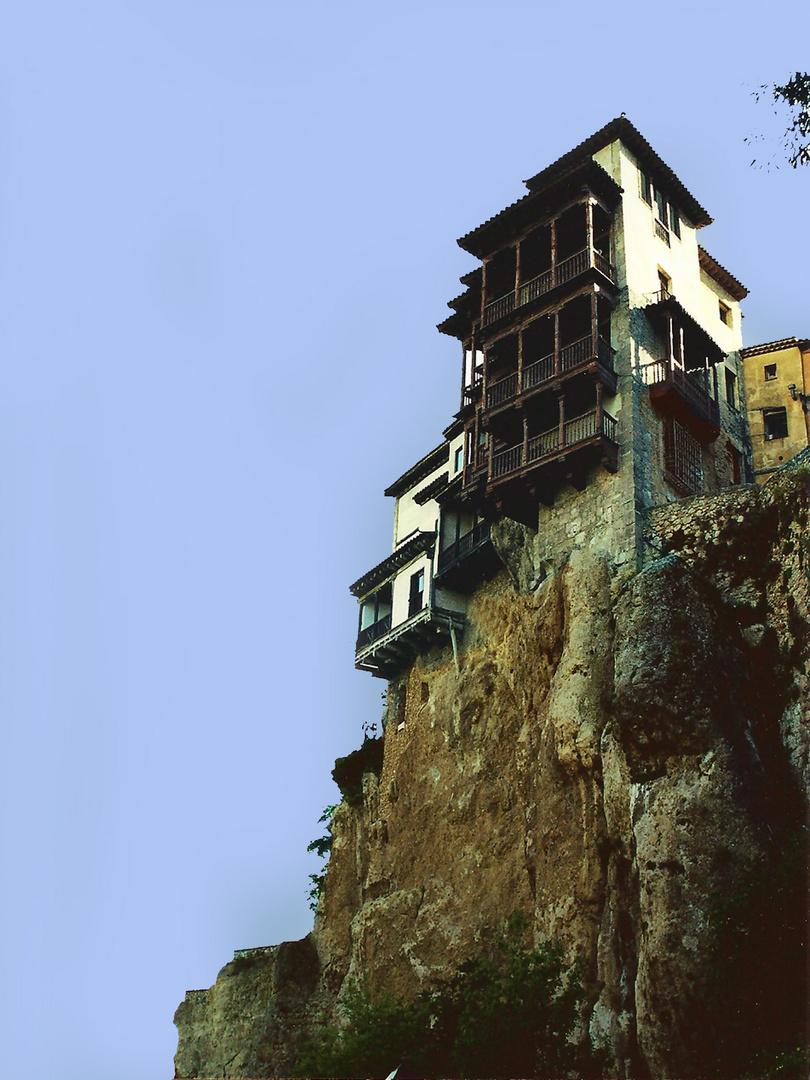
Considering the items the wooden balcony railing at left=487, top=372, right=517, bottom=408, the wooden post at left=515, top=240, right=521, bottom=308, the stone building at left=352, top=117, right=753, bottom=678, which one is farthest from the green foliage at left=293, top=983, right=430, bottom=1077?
the wooden post at left=515, top=240, right=521, bottom=308

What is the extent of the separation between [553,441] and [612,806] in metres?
14.6

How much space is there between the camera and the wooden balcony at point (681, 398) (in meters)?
40.9

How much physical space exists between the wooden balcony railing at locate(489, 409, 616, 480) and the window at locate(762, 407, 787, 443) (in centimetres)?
1074

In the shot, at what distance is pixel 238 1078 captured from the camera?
42.8 m

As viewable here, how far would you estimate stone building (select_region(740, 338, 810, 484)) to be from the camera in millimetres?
46688

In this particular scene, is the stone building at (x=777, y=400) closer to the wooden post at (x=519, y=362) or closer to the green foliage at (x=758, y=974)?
the wooden post at (x=519, y=362)

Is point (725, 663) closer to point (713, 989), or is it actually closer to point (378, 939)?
point (713, 989)

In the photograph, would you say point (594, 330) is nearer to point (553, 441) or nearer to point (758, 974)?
point (553, 441)

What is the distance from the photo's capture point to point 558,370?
41406mm

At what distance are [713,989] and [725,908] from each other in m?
1.85

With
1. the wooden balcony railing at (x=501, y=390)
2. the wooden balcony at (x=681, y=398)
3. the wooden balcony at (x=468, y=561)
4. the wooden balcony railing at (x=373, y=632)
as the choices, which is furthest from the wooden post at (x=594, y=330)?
the wooden balcony railing at (x=373, y=632)

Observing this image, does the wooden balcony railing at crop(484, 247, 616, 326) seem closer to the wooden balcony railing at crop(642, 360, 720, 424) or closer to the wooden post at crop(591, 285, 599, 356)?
the wooden post at crop(591, 285, 599, 356)

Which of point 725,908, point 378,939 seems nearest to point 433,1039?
point 378,939

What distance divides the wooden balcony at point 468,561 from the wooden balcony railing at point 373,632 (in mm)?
3900
